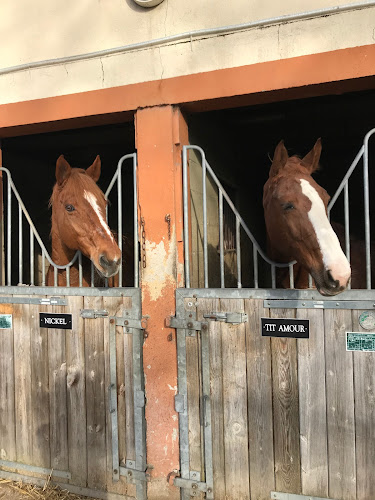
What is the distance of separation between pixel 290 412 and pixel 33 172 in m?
4.19

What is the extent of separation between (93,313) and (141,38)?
1.97 m

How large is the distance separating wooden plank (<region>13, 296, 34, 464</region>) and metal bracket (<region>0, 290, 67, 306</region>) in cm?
4

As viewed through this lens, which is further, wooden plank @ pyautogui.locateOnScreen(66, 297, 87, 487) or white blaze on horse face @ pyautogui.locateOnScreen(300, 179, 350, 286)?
wooden plank @ pyautogui.locateOnScreen(66, 297, 87, 487)

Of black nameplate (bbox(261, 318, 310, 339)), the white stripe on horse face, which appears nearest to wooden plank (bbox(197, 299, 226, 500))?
black nameplate (bbox(261, 318, 310, 339))

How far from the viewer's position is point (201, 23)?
9.00ft

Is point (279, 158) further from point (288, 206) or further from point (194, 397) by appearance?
point (194, 397)

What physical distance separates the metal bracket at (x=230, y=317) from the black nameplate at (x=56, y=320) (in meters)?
1.08

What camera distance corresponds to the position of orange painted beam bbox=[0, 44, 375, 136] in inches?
95.4

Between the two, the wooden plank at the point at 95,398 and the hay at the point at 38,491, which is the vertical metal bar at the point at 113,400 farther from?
the hay at the point at 38,491

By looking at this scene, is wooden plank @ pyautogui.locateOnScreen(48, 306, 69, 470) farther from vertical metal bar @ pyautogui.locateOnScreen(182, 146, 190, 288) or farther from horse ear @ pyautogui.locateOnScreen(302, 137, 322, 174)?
horse ear @ pyautogui.locateOnScreen(302, 137, 322, 174)

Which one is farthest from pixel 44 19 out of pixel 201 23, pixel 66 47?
pixel 201 23

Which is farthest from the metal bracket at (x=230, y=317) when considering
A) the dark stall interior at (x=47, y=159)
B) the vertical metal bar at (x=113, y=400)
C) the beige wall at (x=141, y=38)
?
the dark stall interior at (x=47, y=159)

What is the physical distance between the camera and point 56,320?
119 inches

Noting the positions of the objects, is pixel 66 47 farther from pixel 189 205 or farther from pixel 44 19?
pixel 189 205
